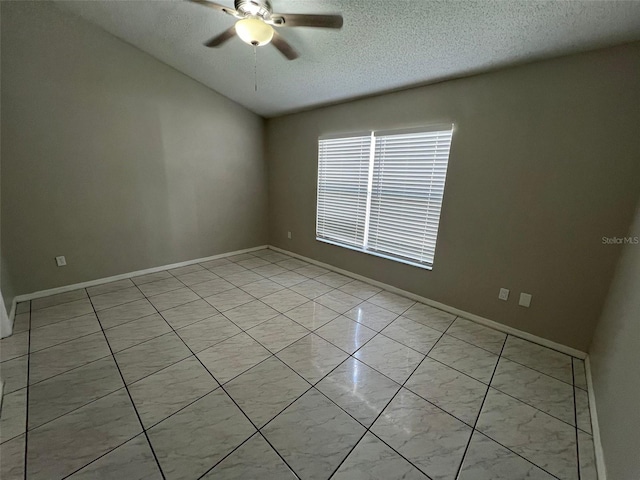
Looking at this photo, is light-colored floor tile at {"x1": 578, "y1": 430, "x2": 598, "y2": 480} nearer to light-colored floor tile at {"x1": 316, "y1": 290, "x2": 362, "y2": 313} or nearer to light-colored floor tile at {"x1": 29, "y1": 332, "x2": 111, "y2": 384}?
light-colored floor tile at {"x1": 316, "y1": 290, "x2": 362, "y2": 313}

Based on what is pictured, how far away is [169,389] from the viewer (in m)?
1.56

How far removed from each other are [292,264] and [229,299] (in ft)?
4.37

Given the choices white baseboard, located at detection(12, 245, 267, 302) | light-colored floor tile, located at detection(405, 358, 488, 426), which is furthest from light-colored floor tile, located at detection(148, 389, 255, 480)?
white baseboard, located at detection(12, 245, 267, 302)

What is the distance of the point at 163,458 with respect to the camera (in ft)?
3.85

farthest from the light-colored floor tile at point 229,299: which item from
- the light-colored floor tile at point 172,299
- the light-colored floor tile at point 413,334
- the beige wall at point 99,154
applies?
the light-colored floor tile at point 413,334

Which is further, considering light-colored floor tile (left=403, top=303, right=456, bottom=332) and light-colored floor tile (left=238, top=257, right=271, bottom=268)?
light-colored floor tile (left=238, top=257, right=271, bottom=268)

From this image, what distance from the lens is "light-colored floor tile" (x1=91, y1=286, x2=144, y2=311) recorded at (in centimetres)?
253

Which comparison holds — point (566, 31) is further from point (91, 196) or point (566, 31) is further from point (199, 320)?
point (91, 196)

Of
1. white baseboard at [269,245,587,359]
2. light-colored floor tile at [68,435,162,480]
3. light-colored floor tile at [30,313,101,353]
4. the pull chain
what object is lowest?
light-colored floor tile at [68,435,162,480]

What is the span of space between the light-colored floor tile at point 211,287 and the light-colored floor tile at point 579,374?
10.4 ft

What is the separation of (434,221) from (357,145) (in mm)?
1326

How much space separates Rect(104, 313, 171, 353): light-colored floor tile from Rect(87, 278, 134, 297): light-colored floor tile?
0.93 meters

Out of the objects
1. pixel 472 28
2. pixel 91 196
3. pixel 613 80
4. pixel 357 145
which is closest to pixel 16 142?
pixel 91 196

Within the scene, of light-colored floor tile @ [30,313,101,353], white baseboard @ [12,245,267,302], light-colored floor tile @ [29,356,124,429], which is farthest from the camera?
white baseboard @ [12,245,267,302]
